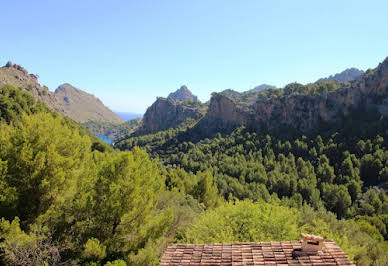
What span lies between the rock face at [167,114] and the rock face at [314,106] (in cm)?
4650

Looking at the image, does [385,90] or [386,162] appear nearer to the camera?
[386,162]

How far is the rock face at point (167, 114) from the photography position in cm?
16175

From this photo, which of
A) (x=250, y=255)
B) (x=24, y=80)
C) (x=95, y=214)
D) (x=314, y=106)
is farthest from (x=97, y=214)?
(x=24, y=80)

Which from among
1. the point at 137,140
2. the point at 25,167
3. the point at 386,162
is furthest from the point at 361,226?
the point at 137,140

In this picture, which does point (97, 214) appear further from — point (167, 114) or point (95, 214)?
point (167, 114)

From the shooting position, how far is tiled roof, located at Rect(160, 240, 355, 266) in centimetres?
911

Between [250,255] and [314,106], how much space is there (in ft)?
298

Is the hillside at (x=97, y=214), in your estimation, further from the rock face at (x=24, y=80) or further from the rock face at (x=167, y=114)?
the rock face at (x=167, y=114)

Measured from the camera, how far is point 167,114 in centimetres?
17475

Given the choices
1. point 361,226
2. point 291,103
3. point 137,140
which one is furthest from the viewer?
point 137,140

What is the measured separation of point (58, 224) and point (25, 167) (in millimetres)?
3782

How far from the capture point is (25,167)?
13.9m

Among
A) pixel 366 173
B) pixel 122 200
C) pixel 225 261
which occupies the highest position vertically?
pixel 122 200

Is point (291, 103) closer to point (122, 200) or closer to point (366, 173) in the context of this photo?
point (366, 173)
